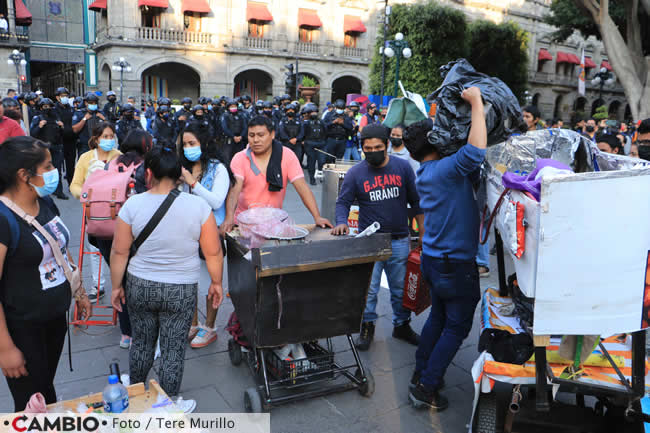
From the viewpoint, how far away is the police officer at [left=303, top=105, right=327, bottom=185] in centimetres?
1315

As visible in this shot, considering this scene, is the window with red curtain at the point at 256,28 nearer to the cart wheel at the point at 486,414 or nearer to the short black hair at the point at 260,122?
the short black hair at the point at 260,122

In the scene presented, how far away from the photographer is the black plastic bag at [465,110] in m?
2.82

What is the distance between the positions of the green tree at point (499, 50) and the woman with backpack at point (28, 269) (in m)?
32.7

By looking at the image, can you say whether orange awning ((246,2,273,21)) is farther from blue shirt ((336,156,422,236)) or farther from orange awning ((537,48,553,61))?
blue shirt ((336,156,422,236))

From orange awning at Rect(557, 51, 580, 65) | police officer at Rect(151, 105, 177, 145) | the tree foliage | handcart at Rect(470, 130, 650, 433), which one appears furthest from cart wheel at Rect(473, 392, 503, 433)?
orange awning at Rect(557, 51, 580, 65)

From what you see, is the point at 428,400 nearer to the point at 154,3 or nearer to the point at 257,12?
the point at 154,3

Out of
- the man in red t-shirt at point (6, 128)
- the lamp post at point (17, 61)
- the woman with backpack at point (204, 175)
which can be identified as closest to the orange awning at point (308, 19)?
the lamp post at point (17, 61)

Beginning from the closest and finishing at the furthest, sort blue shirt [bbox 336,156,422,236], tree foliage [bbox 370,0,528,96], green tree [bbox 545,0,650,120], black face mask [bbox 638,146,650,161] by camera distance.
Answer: blue shirt [bbox 336,156,422,236], black face mask [bbox 638,146,650,161], green tree [bbox 545,0,650,120], tree foliage [bbox 370,0,528,96]

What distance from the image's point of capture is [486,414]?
2850 mm

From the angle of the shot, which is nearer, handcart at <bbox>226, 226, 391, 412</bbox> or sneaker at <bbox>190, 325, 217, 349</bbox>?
handcart at <bbox>226, 226, 391, 412</bbox>

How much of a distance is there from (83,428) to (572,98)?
5470 centimetres

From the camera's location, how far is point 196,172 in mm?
4148

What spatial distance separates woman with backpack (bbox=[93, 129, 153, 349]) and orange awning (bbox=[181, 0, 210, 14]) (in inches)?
1150

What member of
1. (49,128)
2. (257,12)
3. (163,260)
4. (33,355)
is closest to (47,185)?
(163,260)
